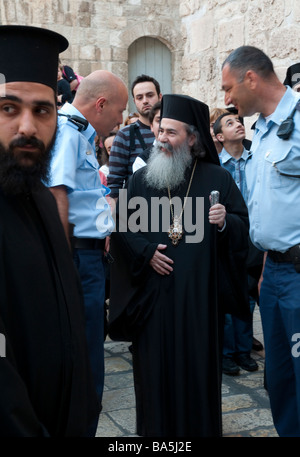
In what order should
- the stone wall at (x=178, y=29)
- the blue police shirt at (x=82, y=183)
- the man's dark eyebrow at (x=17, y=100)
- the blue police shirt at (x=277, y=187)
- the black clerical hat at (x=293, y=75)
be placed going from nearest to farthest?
the man's dark eyebrow at (x=17, y=100) < the blue police shirt at (x=82, y=183) < the blue police shirt at (x=277, y=187) < the black clerical hat at (x=293, y=75) < the stone wall at (x=178, y=29)

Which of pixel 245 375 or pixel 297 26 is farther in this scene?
pixel 297 26

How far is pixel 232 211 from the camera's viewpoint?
3.68 metres

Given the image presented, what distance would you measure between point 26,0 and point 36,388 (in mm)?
10479

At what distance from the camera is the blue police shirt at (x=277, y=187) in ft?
10.5

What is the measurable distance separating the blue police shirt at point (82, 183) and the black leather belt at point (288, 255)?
962mm

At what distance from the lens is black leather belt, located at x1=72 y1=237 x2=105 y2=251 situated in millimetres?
3278

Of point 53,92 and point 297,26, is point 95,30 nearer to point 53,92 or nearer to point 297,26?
point 297,26

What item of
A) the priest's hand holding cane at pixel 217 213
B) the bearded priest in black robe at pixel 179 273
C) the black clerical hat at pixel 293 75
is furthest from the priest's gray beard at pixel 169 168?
the black clerical hat at pixel 293 75

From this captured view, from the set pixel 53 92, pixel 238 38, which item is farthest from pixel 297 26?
pixel 53 92

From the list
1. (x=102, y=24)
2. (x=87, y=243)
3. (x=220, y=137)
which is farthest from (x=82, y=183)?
(x=102, y=24)

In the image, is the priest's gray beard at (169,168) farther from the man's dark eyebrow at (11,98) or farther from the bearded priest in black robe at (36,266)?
the man's dark eyebrow at (11,98)

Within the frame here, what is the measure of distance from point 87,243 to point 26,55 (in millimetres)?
1750

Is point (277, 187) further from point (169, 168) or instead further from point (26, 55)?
point (26, 55)

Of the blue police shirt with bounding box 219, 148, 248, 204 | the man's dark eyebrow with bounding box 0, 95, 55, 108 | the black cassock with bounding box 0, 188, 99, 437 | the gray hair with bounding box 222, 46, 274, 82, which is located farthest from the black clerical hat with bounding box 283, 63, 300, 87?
the black cassock with bounding box 0, 188, 99, 437
